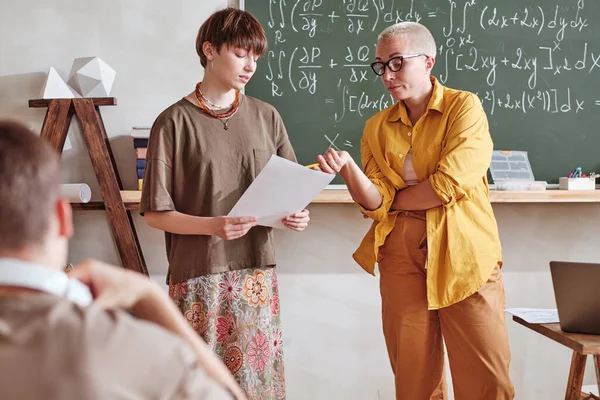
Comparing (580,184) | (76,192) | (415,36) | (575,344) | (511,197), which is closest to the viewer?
(575,344)

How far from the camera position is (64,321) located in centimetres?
72

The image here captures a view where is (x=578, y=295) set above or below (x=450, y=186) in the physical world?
below

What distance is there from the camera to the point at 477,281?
6.93ft

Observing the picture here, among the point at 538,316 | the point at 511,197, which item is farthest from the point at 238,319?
the point at 511,197

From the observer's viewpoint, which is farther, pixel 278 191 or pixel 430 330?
pixel 430 330

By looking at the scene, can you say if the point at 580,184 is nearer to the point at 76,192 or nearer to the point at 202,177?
the point at 202,177

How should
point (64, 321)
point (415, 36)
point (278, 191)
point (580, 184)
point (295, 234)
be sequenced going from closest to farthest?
point (64, 321)
point (278, 191)
point (415, 36)
point (580, 184)
point (295, 234)

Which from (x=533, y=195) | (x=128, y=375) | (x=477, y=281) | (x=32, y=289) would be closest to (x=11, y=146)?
(x=32, y=289)

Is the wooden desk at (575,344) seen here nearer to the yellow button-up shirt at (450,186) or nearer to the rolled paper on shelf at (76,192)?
the yellow button-up shirt at (450,186)

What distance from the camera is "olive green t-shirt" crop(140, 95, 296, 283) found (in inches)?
81.5

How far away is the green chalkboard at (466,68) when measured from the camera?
3006 mm

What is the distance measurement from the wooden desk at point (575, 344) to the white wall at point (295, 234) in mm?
1078

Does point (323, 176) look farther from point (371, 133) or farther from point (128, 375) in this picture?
point (128, 375)

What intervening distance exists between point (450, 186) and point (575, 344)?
23.6 inches
